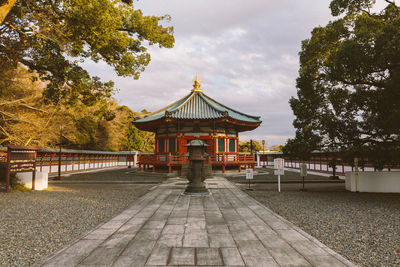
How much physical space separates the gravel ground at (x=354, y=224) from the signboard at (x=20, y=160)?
1092cm

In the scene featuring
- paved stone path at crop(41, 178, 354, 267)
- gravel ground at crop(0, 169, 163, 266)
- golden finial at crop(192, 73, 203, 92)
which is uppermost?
golden finial at crop(192, 73, 203, 92)

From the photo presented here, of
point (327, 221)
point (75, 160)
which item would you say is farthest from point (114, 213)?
point (75, 160)

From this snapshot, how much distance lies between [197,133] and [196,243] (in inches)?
587

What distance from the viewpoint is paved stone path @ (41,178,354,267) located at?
317 centimetres

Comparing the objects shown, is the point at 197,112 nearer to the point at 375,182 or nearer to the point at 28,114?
the point at 375,182

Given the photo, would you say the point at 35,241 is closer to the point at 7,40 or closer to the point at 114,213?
the point at 114,213

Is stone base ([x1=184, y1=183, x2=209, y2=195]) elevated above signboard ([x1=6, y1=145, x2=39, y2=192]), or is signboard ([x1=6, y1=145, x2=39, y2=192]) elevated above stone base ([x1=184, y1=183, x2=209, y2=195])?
signboard ([x1=6, y1=145, x2=39, y2=192])

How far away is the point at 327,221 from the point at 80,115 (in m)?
25.5

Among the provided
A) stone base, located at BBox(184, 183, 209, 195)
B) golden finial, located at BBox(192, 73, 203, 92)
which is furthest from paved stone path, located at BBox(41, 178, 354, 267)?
golden finial, located at BBox(192, 73, 203, 92)

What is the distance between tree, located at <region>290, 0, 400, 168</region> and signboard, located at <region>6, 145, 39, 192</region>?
43.1ft

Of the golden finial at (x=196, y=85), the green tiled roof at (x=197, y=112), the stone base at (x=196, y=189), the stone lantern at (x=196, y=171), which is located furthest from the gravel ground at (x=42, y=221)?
the golden finial at (x=196, y=85)

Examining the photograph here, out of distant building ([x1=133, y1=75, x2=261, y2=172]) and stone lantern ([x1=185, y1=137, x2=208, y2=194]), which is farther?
distant building ([x1=133, y1=75, x2=261, y2=172])

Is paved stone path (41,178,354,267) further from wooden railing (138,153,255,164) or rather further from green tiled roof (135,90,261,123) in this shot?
green tiled roof (135,90,261,123)

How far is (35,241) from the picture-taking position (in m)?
Result: 4.04
